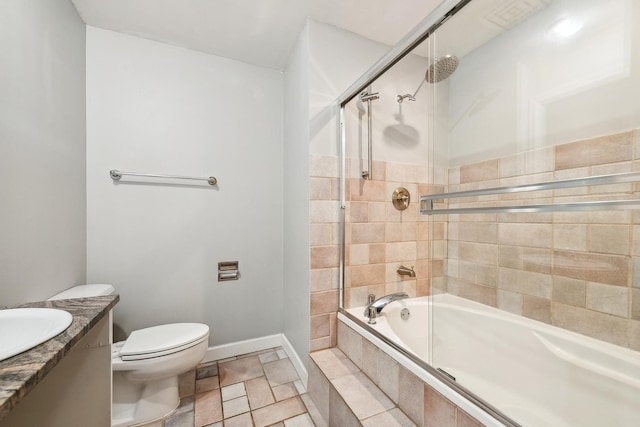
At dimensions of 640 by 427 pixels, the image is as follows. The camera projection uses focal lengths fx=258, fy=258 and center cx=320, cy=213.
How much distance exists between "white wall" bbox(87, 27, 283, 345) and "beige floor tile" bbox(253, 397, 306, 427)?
65cm

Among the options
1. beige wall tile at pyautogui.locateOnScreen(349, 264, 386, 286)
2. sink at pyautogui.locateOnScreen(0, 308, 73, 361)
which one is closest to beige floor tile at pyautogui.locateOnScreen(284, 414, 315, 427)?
beige wall tile at pyautogui.locateOnScreen(349, 264, 386, 286)

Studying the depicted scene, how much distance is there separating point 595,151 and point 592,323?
78 cm

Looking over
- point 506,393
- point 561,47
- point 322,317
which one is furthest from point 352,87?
point 506,393

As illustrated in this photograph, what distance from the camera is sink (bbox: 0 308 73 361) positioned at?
72cm

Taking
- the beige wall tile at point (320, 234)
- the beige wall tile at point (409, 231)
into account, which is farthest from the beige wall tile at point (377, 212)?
the beige wall tile at point (320, 234)

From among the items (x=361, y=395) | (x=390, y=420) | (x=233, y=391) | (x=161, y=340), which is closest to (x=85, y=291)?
(x=161, y=340)

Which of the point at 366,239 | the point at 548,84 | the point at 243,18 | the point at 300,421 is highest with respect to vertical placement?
the point at 243,18

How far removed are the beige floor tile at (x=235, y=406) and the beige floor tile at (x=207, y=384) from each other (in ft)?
0.61

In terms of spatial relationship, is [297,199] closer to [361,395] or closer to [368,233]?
[368,233]

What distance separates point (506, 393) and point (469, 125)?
1.36 m

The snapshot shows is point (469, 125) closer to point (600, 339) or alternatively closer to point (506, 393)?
point (600, 339)

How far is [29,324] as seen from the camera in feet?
2.59

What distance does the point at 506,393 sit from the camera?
1.08 meters

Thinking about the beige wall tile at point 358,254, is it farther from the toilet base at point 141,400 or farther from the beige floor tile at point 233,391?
the toilet base at point 141,400
